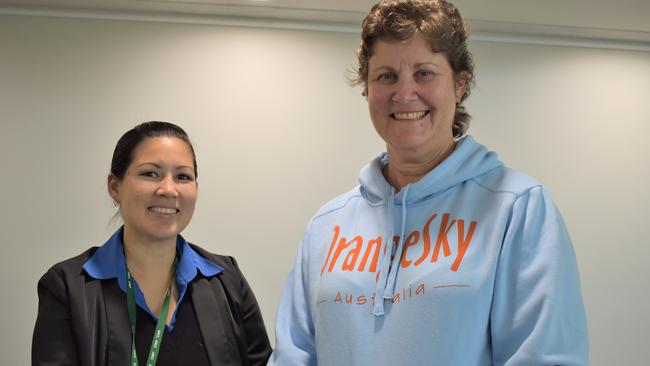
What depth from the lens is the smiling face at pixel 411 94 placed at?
4.64 feet

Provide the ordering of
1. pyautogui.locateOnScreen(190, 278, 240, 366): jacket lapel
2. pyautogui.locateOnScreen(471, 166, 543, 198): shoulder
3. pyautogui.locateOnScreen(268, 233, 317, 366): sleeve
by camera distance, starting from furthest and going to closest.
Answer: pyautogui.locateOnScreen(190, 278, 240, 366): jacket lapel < pyautogui.locateOnScreen(268, 233, 317, 366): sleeve < pyautogui.locateOnScreen(471, 166, 543, 198): shoulder

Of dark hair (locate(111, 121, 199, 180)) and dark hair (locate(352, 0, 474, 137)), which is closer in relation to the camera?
dark hair (locate(352, 0, 474, 137))

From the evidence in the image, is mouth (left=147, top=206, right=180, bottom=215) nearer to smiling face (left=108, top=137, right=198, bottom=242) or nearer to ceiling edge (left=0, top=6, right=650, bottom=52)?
smiling face (left=108, top=137, right=198, bottom=242)

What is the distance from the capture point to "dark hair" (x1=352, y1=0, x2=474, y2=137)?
141cm

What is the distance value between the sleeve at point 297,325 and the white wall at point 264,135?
182 centimetres

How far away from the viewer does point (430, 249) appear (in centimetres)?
141

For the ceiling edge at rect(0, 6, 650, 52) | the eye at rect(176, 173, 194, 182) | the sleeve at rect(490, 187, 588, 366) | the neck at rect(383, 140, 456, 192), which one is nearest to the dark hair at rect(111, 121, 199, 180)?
the eye at rect(176, 173, 194, 182)

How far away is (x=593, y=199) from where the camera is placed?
3807mm

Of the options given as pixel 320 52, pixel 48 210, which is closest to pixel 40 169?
pixel 48 210

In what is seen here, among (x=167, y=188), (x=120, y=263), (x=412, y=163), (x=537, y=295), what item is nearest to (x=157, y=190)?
(x=167, y=188)

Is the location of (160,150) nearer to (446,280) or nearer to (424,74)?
(424,74)

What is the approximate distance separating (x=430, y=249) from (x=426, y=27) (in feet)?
1.58

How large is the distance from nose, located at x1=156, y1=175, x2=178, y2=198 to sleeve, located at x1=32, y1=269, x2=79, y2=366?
38 centimetres

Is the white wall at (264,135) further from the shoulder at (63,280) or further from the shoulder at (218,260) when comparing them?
the shoulder at (63,280)
